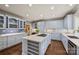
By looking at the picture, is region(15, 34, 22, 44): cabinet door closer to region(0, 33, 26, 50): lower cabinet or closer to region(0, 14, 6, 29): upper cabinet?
region(0, 33, 26, 50): lower cabinet

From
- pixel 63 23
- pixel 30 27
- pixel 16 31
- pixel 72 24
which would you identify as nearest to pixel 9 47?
pixel 16 31

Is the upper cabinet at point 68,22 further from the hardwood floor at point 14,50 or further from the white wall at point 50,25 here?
the hardwood floor at point 14,50

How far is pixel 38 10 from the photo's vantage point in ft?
5.14

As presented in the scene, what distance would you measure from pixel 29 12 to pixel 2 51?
78 centimetres

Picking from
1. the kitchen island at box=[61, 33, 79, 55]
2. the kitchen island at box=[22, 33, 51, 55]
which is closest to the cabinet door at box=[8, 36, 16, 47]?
the kitchen island at box=[22, 33, 51, 55]

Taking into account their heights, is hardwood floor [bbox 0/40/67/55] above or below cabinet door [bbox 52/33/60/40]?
below

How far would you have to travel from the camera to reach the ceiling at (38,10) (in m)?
1.45

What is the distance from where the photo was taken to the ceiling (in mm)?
1447

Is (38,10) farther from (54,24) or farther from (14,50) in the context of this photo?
(14,50)

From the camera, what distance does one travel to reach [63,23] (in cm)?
170

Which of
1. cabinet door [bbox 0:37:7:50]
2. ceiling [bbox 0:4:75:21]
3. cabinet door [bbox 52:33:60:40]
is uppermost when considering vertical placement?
ceiling [bbox 0:4:75:21]

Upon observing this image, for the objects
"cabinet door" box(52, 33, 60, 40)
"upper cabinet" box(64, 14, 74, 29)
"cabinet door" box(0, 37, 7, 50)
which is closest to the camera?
"cabinet door" box(0, 37, 7, 50)
